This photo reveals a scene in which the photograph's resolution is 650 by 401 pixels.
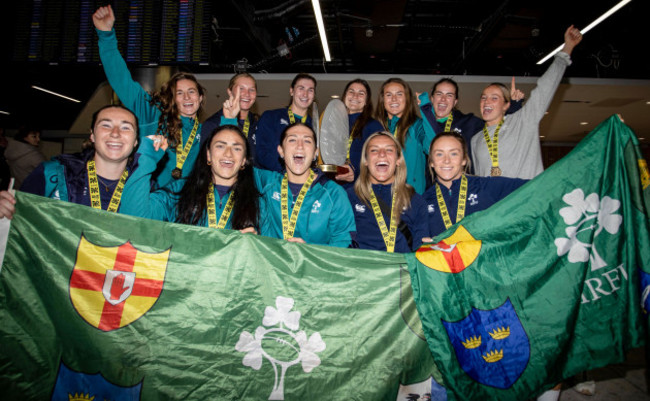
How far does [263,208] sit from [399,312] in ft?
4.14

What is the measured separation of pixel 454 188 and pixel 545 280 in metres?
1.01

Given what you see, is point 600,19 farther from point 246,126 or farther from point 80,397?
point 80,397

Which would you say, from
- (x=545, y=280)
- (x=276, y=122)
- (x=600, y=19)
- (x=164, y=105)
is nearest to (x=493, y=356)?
(x=545, y=280)

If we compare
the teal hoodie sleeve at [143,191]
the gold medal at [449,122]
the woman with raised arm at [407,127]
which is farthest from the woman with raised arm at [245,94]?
the gold medal at [449,122]

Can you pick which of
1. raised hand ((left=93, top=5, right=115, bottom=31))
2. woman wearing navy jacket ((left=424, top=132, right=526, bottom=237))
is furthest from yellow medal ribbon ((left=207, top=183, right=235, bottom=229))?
raised hand ((left=93, top=5, right=115, bottom=31))

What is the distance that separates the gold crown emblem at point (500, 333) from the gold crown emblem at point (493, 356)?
8 cm

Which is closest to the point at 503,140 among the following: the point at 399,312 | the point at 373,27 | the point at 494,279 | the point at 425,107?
the point at 425,107

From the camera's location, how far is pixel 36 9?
4.74m

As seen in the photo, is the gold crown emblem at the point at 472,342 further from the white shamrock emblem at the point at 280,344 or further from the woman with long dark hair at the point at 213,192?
the woman with long dark hair at the point at 213,192

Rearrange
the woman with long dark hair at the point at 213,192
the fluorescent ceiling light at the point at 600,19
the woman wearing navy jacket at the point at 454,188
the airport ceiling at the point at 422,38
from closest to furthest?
the woman with long dark hair at the point at 213,192 → the woman wearing navy jacket at the point at 454,188 → the fluorescent ceiling light at the point at 600,19 → the airport ceiling at the point at 422,38

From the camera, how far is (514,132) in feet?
10.6

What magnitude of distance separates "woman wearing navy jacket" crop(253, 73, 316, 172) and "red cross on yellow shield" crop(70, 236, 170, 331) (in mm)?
1841

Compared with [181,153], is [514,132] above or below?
above

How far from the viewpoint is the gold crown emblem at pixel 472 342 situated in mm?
1807
